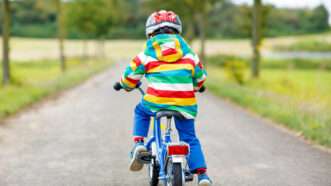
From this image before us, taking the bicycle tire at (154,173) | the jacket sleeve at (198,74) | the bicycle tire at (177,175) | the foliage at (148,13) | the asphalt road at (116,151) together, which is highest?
the foliage at (148,13)

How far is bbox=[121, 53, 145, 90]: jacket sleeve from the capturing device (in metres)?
4.70

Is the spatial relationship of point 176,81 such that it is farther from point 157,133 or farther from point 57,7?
point 57,7

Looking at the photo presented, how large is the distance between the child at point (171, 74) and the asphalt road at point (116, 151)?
1.21 m

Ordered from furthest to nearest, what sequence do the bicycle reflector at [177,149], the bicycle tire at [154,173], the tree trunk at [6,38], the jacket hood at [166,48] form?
the tree trunk at [6,38] → the bicycle tire at [154,173] → the jacket hood at [166,48] → the bicycle reflector at [177,149]

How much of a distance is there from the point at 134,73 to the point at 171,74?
1.41 feet

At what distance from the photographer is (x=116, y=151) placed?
7.50 meters

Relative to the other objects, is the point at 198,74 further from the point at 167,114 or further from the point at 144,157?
the point at 144,157

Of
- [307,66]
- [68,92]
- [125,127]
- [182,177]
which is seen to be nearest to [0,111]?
[125,127]

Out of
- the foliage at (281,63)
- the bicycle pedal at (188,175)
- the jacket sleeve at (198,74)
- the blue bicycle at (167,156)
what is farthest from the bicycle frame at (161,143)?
the foliage at (281,63)

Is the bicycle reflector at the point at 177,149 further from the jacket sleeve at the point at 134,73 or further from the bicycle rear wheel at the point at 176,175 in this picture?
the jacket sleeve at the point at 134,73

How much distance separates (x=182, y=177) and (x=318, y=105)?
7902 mm

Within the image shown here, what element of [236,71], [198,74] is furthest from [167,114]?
[236,71]

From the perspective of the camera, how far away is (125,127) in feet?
32.2

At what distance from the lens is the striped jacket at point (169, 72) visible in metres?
4.54
